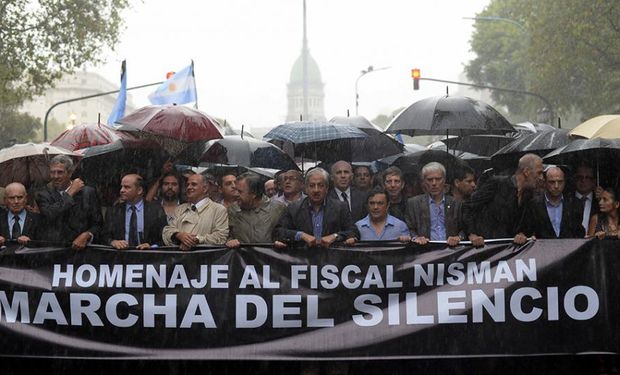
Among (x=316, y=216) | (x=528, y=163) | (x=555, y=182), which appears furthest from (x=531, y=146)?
(x=316, y=216)

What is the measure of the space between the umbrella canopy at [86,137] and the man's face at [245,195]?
3.42 m

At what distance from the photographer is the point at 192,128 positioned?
10.7m

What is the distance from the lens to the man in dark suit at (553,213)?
8.23m

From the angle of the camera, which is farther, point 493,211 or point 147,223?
point 147,223

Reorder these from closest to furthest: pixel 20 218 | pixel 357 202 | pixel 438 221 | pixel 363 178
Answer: pixel 20 218
pixel 438 221
pixel 357 202
pixel 363 178

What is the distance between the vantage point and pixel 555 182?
852 centimetres

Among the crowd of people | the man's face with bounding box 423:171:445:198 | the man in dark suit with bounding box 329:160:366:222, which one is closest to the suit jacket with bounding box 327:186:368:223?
the man in dark suit with bounding box 329:160:366:222

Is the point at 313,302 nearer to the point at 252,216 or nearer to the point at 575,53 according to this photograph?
the point at 252,216

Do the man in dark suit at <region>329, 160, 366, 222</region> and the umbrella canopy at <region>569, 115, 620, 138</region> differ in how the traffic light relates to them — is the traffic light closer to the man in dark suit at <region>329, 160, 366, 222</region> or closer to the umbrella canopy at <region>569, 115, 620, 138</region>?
the umbrella canopy at <region>569, 115, 620, 138</region>

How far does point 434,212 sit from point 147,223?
238 cm

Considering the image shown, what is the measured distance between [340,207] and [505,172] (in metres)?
3.51

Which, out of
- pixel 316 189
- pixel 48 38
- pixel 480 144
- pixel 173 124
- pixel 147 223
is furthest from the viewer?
pixel 48 38

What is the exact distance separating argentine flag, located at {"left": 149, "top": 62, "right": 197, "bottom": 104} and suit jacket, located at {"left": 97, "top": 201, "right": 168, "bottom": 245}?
8.36 meters

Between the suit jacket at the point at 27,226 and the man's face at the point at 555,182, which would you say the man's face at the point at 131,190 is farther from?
the man's face at the point at 555,182
